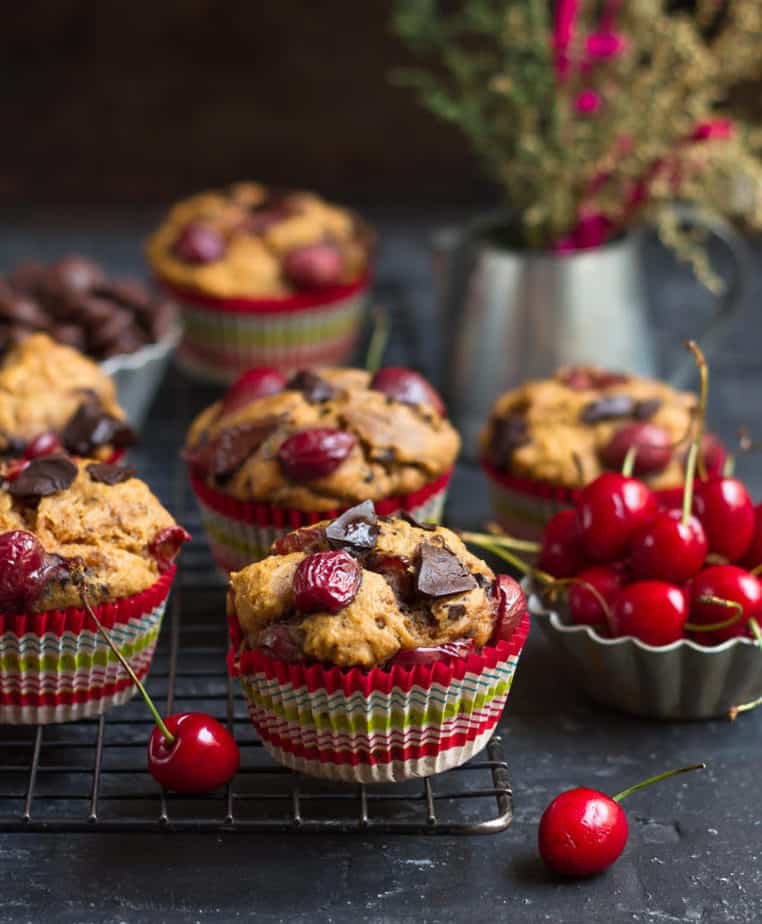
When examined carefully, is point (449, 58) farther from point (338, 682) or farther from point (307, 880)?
point (307, 880)

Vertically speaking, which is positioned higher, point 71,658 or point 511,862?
point 71,658

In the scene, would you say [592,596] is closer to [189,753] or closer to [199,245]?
[189,753]

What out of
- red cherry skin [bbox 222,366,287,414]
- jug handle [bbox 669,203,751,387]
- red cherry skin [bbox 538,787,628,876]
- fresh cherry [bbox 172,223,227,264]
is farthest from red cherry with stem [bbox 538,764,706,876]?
fresh cherry [bbox 172,223,227,264]

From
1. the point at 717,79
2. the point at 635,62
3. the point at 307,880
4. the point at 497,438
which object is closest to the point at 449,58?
the point at 635,62

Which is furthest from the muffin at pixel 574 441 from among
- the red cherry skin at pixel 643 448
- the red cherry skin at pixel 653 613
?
the red cherry skin at pixel 653 613

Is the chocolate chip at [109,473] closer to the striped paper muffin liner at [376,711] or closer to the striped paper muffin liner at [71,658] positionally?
the striped paper muffin liner at [71,658]

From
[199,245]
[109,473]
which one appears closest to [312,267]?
[199,245]

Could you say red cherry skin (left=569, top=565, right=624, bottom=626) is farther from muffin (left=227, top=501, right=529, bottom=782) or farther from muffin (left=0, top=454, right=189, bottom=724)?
muffin (left=0, top=454, right=189, bottom=724)
